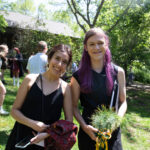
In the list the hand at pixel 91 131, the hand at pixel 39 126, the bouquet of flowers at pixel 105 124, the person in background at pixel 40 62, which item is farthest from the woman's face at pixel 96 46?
the person in background at pixel 40 62

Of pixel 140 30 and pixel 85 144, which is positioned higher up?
pixel 140 30

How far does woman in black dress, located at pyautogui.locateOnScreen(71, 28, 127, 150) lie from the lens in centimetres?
205

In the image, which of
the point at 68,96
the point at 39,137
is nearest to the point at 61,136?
the point at 39,137

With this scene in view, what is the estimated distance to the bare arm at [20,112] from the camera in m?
1.84

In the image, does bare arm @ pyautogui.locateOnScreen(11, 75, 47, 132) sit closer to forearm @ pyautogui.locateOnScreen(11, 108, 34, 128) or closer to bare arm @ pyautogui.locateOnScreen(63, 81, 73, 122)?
forearm @ pyautogui.locateOnScreen(11, 108, 34, 128)

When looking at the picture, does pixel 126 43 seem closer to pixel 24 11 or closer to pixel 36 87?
pixel 36 87

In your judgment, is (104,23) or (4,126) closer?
(4,126)

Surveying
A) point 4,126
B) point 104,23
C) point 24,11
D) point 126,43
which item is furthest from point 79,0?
point 24,11

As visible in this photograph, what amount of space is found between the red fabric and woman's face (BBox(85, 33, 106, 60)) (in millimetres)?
766

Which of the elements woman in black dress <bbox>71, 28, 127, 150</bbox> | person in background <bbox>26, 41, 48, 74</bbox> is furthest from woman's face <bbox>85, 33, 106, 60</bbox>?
person in background <bbox>26, 41, 48, 74</bbox>

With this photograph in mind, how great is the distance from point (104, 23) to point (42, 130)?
37.8ft

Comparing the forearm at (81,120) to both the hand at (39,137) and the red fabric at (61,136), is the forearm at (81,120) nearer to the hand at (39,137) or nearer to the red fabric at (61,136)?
the red fabric at (61,136)

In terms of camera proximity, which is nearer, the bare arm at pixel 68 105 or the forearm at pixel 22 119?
the forearm at pixel 22 119

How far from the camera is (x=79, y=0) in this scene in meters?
11.4
